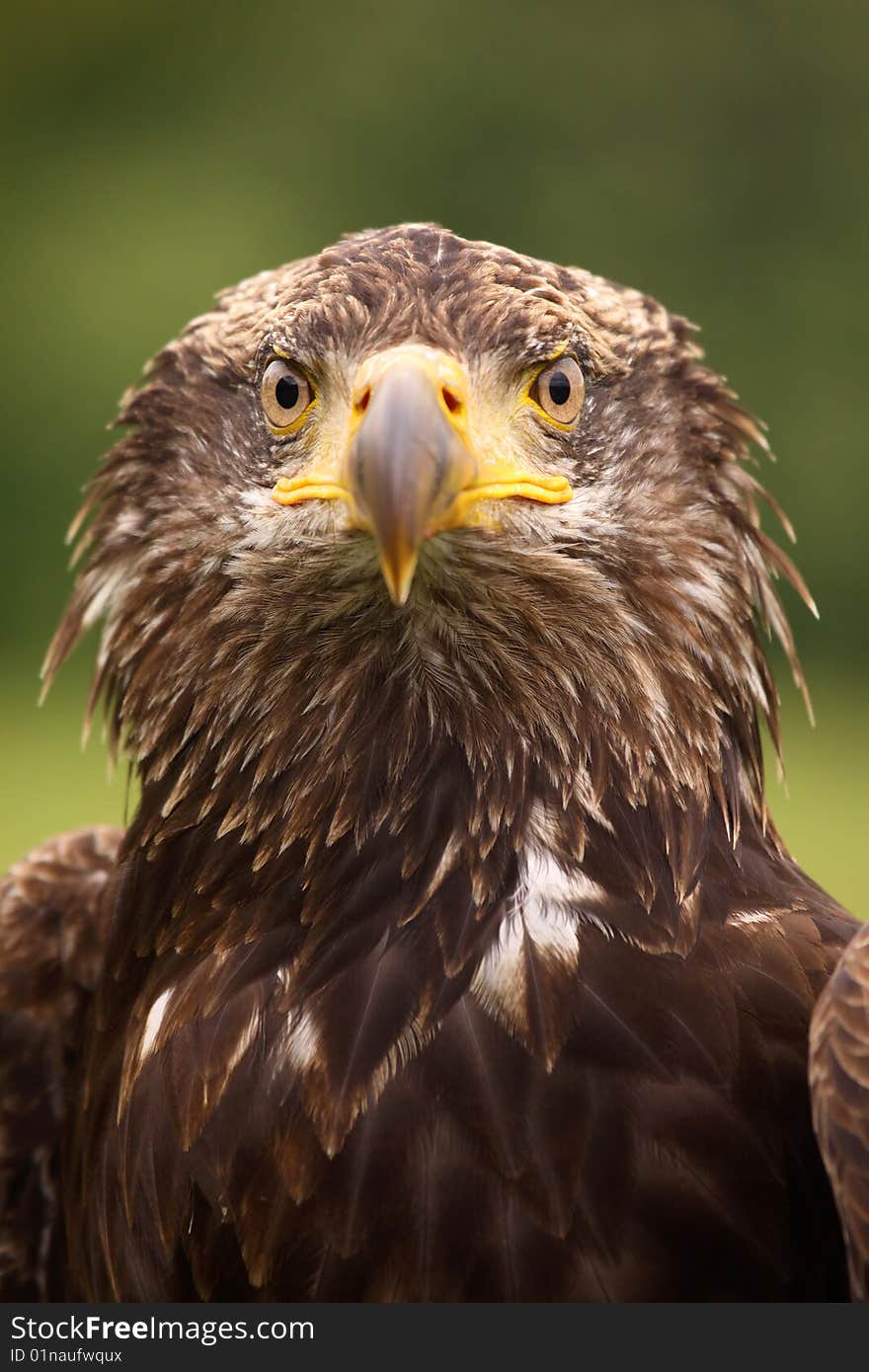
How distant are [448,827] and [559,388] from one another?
49 cm

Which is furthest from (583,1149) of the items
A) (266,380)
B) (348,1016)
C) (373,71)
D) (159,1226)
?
(373,71)

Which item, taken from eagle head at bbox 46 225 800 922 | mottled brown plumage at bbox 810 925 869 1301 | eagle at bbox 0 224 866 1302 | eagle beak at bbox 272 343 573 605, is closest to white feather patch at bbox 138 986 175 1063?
eagle at bbox 0 224 866 1302

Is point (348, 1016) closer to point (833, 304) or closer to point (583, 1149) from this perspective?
point (583, 1149)

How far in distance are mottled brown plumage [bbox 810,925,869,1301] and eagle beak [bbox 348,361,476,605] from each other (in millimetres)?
580

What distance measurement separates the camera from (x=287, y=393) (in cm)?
200

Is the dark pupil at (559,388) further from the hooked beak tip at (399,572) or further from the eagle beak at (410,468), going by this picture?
the hooked beak tip at (399,572)

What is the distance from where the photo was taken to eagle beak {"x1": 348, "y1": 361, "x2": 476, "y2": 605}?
1.73m

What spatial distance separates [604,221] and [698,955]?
8.56 m

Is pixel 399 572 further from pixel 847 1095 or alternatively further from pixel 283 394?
pixel 847 1095

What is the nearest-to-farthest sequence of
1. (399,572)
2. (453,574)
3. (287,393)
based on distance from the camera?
(399,572)
(453,574)
(287,393)

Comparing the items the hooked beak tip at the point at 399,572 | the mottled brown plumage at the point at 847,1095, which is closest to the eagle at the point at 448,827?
the hooked beak tip at the point at 399,572

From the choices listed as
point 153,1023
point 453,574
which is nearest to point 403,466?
point 453,574

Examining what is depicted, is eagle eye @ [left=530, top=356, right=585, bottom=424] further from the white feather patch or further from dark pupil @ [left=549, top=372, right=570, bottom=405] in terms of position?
the white feather patch

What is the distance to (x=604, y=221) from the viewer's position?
9.98m
